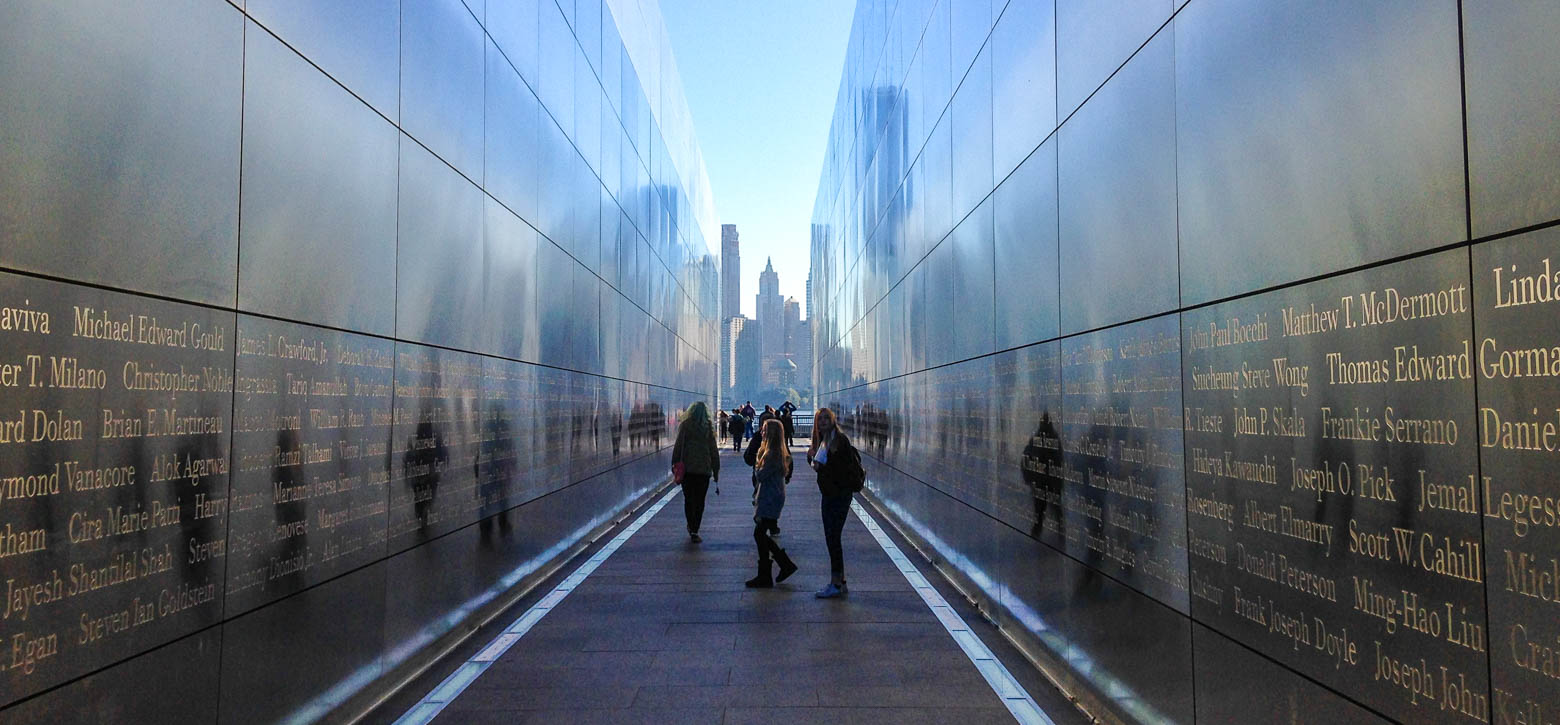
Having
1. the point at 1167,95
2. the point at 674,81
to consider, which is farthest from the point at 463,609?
the point at 674,81

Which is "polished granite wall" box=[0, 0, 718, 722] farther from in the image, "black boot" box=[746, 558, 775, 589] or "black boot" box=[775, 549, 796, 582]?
"black boot" box=[775, 549, 796, 582]

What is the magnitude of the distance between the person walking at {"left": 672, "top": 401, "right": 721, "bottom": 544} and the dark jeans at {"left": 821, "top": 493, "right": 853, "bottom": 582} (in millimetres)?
3199

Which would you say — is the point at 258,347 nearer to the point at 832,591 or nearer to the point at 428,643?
the point at 428,643

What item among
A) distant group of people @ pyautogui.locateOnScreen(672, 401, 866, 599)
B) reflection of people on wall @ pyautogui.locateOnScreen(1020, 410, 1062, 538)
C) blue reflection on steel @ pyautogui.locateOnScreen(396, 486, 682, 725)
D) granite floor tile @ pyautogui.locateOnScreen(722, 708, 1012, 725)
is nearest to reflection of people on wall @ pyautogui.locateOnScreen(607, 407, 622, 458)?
blue reflection on steel @ pyautogui.locateOnScreen(396, 486, 682, 725)

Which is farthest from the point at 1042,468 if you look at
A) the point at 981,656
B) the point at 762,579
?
the point at 762,579

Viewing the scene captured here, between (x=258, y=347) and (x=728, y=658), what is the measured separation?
363 cm

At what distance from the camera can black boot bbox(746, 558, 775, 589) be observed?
375 inches

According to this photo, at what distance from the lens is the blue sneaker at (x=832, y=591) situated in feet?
29.5

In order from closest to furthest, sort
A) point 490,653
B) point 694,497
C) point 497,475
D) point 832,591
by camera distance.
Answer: point 490,653, point 497,475, point 832,591, point 694,497

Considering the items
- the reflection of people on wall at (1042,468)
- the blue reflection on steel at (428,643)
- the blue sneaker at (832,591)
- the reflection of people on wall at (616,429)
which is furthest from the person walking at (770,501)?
the reflection of people on wall at (616,429)

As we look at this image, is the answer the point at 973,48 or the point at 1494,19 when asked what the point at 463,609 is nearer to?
the point at 973,48

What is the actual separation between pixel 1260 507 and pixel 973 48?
621cm

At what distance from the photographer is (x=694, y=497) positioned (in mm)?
12805

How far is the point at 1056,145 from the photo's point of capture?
650 centimetres
